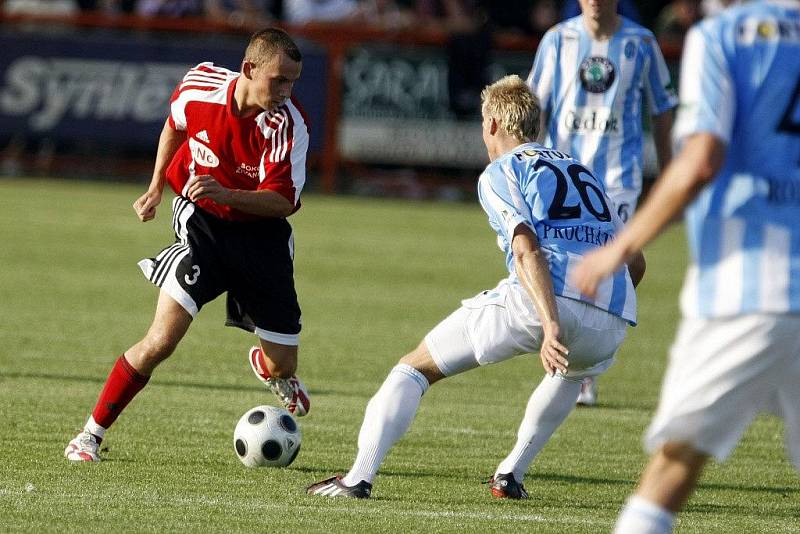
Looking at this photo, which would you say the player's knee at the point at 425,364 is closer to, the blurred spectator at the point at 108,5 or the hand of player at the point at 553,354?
the hand of player at the point at 553,354

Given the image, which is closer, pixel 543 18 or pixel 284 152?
pixel 284 152

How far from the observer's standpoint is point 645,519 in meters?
3.81

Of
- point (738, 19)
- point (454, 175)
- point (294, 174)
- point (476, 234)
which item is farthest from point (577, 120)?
point (454, 175)

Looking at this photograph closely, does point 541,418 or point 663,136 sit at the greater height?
point 663,136

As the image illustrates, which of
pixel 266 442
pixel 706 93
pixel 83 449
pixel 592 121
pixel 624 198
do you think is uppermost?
pixel 706 93

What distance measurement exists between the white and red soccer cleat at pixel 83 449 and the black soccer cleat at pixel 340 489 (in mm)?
1139

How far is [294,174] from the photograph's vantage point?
249 inches

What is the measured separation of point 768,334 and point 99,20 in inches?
695

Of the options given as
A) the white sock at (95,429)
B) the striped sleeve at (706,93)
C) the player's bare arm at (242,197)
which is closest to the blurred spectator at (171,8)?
the player's bare arm at (242,197)

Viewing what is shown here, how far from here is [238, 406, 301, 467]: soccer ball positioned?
6.18m

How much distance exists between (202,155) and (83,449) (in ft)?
4.76

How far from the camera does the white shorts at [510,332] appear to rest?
5.46 metres

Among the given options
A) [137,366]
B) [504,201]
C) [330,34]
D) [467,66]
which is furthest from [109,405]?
[330,34]

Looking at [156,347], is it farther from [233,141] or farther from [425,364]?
[425,364]
